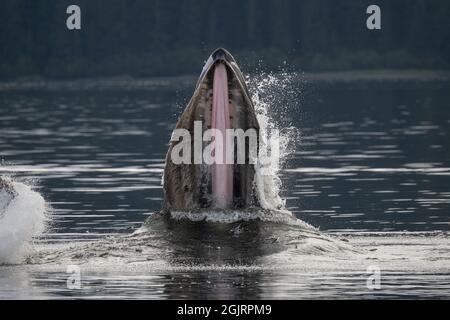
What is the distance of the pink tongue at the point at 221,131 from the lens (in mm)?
20875

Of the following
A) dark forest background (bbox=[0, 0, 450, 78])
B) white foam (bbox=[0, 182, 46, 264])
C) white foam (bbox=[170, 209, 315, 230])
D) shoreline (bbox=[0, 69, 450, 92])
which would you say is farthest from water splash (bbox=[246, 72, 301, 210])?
dark forest background (bbox=[0, 0, 450, 78])

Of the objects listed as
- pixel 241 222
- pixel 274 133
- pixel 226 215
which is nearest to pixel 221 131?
pixel 226 215

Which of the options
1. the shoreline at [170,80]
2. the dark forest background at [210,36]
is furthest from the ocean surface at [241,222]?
the dark forest background at [210,36]

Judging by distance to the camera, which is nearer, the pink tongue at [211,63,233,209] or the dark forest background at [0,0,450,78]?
the pink tongue at [211,63,233,209]

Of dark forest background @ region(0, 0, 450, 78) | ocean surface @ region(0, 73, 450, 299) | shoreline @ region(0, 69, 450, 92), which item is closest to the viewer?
ocean surface @ region(0, 73, 450, 299)

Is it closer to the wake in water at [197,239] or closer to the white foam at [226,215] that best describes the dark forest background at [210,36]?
the wake in water at [197,239]

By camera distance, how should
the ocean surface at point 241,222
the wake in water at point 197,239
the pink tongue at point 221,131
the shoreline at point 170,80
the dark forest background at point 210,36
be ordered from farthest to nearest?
the dark forest background at point 210,36 < the shoreline at point 170,80 < the pink tongue at point 221,131 < the wake in water at point 197,239 < the ocean surface at point 241,222

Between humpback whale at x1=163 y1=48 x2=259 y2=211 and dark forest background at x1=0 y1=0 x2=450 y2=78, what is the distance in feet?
261

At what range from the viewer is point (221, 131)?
2092 cm

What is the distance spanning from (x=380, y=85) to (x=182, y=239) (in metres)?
73.1

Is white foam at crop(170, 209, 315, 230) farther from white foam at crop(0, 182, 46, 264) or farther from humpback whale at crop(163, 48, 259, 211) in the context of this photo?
white foam at crop(0, 182, 46, 264)

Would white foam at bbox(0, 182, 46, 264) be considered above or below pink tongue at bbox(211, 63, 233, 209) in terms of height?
below

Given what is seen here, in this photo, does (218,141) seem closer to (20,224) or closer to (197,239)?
(197,239)

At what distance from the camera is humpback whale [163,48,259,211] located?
20891 mm
